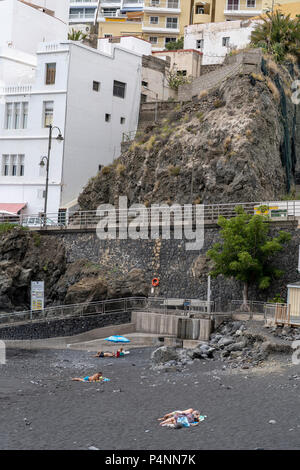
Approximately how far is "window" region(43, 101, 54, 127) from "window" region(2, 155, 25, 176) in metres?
3.17

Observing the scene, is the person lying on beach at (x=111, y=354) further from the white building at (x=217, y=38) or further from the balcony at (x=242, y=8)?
the balcony at (x=242, y=8)

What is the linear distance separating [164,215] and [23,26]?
26328 mm

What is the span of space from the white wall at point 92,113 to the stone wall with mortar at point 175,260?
31.0 ft

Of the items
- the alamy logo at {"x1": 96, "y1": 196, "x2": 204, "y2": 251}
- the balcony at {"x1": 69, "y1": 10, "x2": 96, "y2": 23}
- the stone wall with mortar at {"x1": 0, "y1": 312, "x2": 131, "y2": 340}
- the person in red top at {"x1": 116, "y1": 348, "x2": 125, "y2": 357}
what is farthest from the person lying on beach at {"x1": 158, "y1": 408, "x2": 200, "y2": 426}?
the balcony at {"x1": 69, "y1": 10, "x2": 96, "y2": 23}

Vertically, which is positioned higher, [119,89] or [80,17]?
[80,17]

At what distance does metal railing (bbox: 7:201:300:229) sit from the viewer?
126 feet

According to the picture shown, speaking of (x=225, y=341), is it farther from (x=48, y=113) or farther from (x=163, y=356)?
(x=48, y=113)

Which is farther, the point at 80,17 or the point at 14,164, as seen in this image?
the point at 80,17

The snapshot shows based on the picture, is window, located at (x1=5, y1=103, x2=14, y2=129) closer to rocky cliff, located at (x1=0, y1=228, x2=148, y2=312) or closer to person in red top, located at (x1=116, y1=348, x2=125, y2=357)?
rocky cliff, located at (x1=0, y1=228, x2=148, y2=312)

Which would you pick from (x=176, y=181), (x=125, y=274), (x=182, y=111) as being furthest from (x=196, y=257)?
(x=182, y=111)

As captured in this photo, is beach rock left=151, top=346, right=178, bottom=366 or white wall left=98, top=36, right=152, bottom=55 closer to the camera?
beach rock left=151, top=346, right=178, bottom=366

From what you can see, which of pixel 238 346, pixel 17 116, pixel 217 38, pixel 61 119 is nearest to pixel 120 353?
pixel 238 346

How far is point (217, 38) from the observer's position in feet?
223

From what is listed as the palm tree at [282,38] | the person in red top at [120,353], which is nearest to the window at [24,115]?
the palm tree at [282,38]
